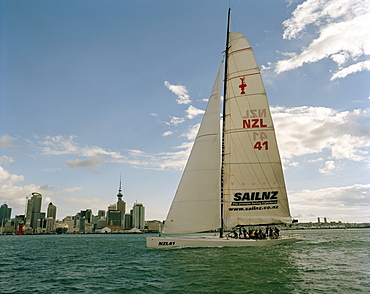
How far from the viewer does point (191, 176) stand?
27.3 meters

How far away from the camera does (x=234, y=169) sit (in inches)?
1152

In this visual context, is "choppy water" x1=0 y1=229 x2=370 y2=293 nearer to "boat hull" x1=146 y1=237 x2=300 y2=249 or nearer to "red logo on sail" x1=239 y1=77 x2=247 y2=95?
"boat hull" x1=146 y1=237 x2=300 y2=249

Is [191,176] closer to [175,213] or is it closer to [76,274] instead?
[175,213]

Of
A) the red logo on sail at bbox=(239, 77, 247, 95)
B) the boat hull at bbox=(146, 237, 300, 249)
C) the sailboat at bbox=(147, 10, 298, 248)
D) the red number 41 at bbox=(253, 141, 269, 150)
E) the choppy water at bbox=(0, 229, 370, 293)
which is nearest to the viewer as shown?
the choppy water at bbox=(0, 229, 370, 293)

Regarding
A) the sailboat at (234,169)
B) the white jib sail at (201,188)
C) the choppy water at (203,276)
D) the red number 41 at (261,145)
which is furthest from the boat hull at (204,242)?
the red number 41 at (261,145)

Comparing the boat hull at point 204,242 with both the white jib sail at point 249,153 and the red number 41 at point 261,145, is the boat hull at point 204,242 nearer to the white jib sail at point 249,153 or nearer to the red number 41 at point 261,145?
the white jib sail at point 249,153

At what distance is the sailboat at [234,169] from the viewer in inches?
1039

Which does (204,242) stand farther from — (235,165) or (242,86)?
(242,86)

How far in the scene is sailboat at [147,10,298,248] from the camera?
86.6 ft

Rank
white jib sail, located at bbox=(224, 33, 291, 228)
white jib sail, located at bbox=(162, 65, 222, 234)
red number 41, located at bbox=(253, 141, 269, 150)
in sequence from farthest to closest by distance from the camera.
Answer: red number 41, located at bbox=(253, 141, 269, 150), white jib sail, located at bbox=(224, 33, 291, 228), white jib sail, located at bbox=(162, 65, 222, 234)

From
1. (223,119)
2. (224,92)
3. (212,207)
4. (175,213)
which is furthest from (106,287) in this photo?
(224,92)

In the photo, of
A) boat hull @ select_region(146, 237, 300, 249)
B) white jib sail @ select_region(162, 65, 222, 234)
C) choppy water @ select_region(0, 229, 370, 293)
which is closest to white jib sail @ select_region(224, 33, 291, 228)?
white jib sail @ select_region(162, 65, 222, 234)

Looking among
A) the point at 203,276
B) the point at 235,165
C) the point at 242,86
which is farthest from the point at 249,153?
the point at 203,276

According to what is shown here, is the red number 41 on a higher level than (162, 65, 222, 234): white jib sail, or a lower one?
higher
